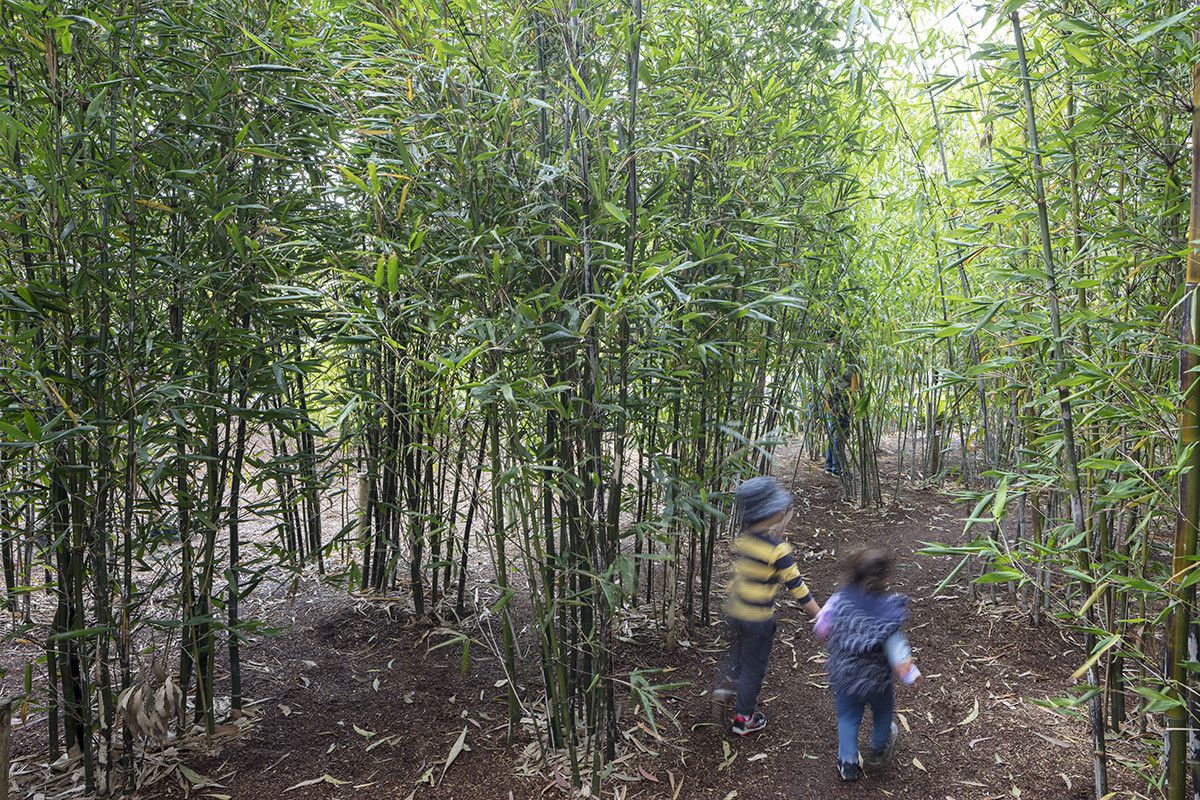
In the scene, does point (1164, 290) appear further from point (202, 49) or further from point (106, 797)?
point (106, 797)

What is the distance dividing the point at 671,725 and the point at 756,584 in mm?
583

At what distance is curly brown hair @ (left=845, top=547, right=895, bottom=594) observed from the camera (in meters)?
2.34

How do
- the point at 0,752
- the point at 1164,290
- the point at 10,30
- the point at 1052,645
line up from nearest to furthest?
the point at 0,752, the point at 10,30, the point at 1164,290, the point at 1052,645

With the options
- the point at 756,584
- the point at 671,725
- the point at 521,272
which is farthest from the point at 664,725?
the point at 521,272

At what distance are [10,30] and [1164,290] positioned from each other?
120 inches

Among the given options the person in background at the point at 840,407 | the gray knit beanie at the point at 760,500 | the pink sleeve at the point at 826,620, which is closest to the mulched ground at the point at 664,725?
the pink sleeve at the point at 826,620

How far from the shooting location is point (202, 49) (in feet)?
7.53

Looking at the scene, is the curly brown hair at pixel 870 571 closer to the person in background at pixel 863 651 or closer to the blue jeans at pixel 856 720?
the person in background at pixel 863 651

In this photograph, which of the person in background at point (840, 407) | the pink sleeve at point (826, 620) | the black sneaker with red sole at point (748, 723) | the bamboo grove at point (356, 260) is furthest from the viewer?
the person in background at point (840, 407)

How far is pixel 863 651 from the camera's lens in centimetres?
232

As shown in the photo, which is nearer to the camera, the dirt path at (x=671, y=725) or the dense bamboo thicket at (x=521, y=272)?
the dense bamboo thicket at (x=521, y=272)

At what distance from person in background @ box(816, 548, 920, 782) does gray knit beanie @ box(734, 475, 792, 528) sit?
0.90ft

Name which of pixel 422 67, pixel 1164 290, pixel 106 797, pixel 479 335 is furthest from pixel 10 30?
pixel 1164 290

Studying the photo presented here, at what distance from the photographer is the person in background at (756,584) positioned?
246 cm
